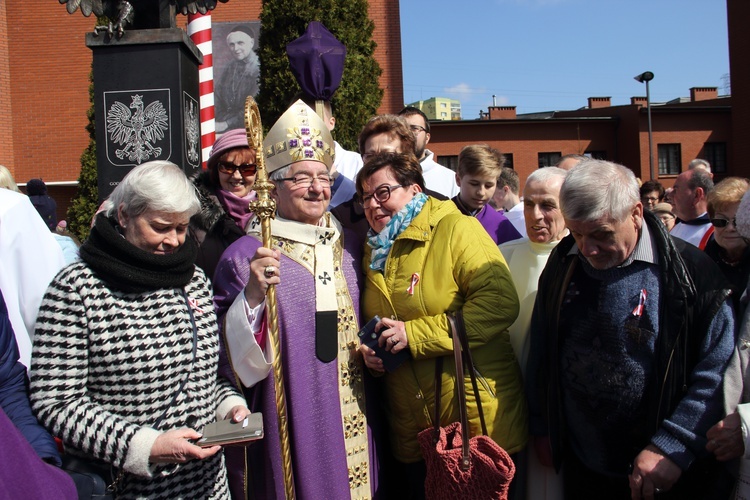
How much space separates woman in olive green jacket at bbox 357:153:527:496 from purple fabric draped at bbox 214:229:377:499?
0.27 metres

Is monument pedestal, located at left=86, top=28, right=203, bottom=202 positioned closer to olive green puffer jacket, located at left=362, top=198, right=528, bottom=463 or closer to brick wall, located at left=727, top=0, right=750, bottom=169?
olive green puffer jacket, located at left=362, top=198, right=528, bottom=463

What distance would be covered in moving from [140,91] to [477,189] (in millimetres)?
2493

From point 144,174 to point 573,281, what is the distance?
1.82 meters

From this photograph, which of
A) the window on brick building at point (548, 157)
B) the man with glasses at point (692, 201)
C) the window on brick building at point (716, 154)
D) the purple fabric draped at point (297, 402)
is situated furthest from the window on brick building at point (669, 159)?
the purple fabric draped at point (297, 402)

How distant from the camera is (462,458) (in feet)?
8.73

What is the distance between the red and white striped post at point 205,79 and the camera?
682 cm

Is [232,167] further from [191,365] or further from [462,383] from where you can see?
[462,383]

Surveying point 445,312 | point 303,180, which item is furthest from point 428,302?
point 303,180

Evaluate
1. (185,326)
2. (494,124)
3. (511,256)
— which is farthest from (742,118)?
(185,326)

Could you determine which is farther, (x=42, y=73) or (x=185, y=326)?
(x=42, y=73)

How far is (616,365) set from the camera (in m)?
2.57

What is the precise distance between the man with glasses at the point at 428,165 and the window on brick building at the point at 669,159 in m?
27.0

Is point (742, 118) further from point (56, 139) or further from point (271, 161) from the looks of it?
point (271, 161)

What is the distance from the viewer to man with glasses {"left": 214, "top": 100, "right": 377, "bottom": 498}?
8.88ft
